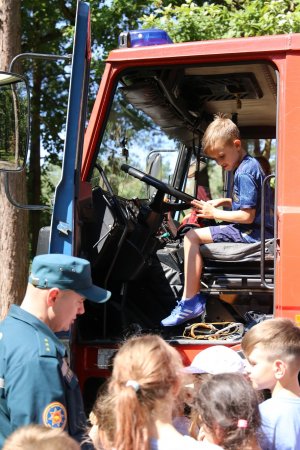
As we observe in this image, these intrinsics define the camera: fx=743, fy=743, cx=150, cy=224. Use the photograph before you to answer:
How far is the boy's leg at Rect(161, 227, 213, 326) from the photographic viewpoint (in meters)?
4.02

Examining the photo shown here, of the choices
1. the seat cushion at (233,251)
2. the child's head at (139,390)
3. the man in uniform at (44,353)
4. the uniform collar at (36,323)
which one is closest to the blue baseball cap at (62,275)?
the man in uniform at (44,353)

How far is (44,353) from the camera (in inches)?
92.9

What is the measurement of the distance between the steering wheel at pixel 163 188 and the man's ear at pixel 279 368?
1538 millimetres

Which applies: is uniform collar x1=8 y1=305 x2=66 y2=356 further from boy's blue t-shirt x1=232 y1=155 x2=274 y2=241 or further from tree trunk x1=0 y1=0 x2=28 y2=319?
tree trunk x1=0 y1=0 x2=28 y2=319

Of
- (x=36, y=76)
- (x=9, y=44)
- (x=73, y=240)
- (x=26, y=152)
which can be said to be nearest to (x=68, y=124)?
(x=26, y=152)

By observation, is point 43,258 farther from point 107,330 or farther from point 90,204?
point 107,330

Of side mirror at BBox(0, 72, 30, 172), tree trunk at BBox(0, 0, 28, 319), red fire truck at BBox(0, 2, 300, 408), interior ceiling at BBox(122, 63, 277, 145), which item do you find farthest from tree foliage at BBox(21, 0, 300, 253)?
side mirror at BBox(0, 72, 30, 172)

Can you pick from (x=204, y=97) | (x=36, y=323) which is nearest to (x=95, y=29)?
(x=204, y=97)

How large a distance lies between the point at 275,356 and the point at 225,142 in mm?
1654

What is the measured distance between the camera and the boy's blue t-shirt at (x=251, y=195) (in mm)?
4035

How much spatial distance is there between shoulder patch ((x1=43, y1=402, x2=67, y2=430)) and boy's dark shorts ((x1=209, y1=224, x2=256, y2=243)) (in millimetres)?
1935

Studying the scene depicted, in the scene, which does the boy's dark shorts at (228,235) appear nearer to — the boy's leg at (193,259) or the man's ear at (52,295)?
the boy's leg at (193,259)

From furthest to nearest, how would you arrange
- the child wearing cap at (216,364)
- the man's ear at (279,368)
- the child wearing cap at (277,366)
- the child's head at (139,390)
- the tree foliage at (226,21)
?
the tree foliage at (226,21) → the child wearing cap at (216,364) → the man's ear at (279,368) → the child wearing cap at (277,366) → the child's head at (139,390)

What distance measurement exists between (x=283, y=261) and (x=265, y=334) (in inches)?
30.0
